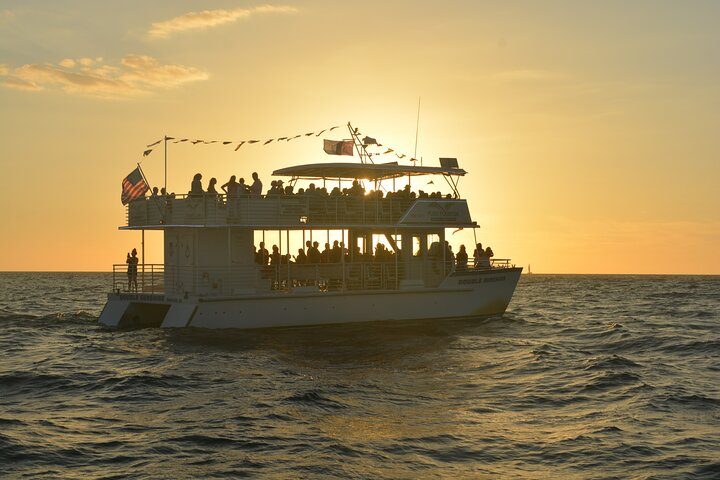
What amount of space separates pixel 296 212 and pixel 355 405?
40.5 feet

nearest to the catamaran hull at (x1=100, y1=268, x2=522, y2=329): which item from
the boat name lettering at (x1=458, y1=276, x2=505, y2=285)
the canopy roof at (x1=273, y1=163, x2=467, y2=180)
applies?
the boat name lettering at (x1=458, y1=276, x2=505, y2=285)

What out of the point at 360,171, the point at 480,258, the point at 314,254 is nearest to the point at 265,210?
the point at 314,254

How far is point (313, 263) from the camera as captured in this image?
1158 inches

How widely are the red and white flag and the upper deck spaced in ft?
7.81

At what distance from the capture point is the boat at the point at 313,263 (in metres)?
27.0

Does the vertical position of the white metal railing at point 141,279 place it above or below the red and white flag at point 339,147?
below

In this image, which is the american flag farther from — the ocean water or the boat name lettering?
the boat name lettering

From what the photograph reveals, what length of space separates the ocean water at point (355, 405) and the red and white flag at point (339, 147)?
22.0ft

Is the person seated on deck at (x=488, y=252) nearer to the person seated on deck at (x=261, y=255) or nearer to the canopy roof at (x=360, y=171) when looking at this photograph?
the canopy roof at (x=360, y=171)

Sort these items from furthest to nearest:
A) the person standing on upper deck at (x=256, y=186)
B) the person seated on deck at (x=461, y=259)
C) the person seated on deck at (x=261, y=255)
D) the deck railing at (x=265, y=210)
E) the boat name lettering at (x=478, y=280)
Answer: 1. the person seated on deck at (x=461, y=259)
2. the boat name lettering at (x=478, y=280)
3. the person seated on deck at (x=261, y=255)
4. the person standing on upper deck at (x=256, y=186)
5. the deck railing at (x=265, y=210)

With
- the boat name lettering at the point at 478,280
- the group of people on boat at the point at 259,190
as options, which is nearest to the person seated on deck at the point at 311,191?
the group of people on boat at the point at 259,190

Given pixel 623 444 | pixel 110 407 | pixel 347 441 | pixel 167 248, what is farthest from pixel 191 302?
pixel 623 444

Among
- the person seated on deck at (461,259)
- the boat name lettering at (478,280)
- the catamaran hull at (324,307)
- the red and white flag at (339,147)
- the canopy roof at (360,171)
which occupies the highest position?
the red and white flag at (339,147)

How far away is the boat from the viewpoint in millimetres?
26984
